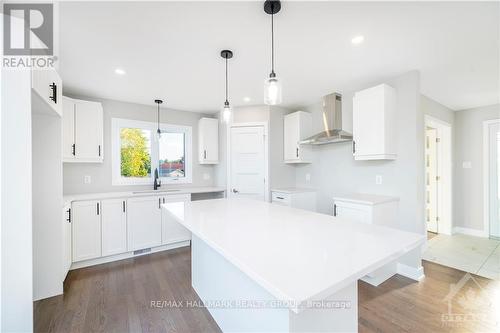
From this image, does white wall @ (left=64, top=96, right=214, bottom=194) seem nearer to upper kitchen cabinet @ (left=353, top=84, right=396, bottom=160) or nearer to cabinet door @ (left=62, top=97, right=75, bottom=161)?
cabinet door @ (left=62, top=97, right=75, bottom=161)

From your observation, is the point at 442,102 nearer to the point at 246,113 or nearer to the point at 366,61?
the point at 366,61

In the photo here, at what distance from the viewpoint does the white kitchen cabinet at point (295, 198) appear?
3422mm

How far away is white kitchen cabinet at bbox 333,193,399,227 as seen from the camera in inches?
93.4

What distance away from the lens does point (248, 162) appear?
3.87 m

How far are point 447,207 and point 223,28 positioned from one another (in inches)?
192

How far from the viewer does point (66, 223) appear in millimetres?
Answer: 2428

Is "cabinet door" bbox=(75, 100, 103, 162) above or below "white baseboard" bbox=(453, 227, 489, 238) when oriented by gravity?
above

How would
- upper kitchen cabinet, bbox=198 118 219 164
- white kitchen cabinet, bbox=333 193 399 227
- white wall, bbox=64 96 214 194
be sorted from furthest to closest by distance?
1. upper kitchen cabinet, bbox=198 118 219 164
2. white wall, bbox=64 96 214 194
3. white kitchen cabinet, bbox=333 193 399 227

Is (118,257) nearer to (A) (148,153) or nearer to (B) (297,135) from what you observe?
(A) (148,153)

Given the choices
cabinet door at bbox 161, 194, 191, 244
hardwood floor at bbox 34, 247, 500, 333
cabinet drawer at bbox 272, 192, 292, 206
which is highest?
cabinet drawer at bbox 272, 192, 292, 206

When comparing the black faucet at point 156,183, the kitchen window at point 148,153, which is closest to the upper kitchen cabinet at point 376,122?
the kitchen window at point 148,153

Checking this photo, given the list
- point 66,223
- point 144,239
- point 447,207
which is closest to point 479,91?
point 447,207

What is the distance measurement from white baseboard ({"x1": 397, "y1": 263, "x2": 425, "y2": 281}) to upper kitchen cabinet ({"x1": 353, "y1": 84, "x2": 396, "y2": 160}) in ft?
4.33

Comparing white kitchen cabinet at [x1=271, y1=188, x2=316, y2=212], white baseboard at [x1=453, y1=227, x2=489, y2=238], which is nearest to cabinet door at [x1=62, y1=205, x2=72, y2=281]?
white kitchen cabinet at [x1=271, y1=188, x2=316, y2=212]
